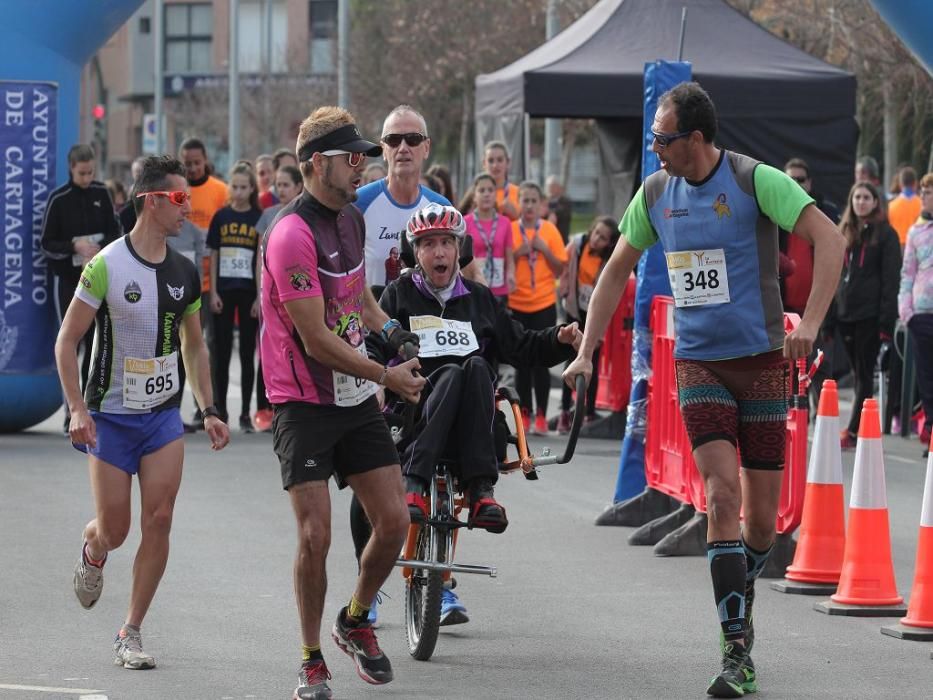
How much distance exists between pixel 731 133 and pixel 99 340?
1094 cm

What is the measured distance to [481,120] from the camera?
65.1ft

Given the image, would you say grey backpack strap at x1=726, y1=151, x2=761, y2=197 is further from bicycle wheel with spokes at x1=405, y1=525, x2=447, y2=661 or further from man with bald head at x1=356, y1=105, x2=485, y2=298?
bicycle wheel with spokes at x1=405, y1=525, x2=447, y2=661

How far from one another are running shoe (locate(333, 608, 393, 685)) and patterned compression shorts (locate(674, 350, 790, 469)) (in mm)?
1345

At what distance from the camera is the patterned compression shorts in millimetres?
6660

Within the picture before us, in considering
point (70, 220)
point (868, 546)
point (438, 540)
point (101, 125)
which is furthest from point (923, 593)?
point (101, 125)

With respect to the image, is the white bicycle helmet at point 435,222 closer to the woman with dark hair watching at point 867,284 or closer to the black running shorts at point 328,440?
the black running shorts at point 328,440

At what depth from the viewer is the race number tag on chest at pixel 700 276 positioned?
6633 millimetres

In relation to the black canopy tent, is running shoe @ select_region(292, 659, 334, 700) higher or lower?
lower

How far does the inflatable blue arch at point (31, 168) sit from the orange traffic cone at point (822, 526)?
7.23 m

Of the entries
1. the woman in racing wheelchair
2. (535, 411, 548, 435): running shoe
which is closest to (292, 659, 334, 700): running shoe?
the woman in racing wheelchair

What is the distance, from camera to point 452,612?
7.71m

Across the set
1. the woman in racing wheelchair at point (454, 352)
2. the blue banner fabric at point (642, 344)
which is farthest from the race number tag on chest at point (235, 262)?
the woman in racing wheelchair at point (454, 352)

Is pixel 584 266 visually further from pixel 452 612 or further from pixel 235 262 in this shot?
pixel 452 612

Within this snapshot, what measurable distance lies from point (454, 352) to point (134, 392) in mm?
1268
